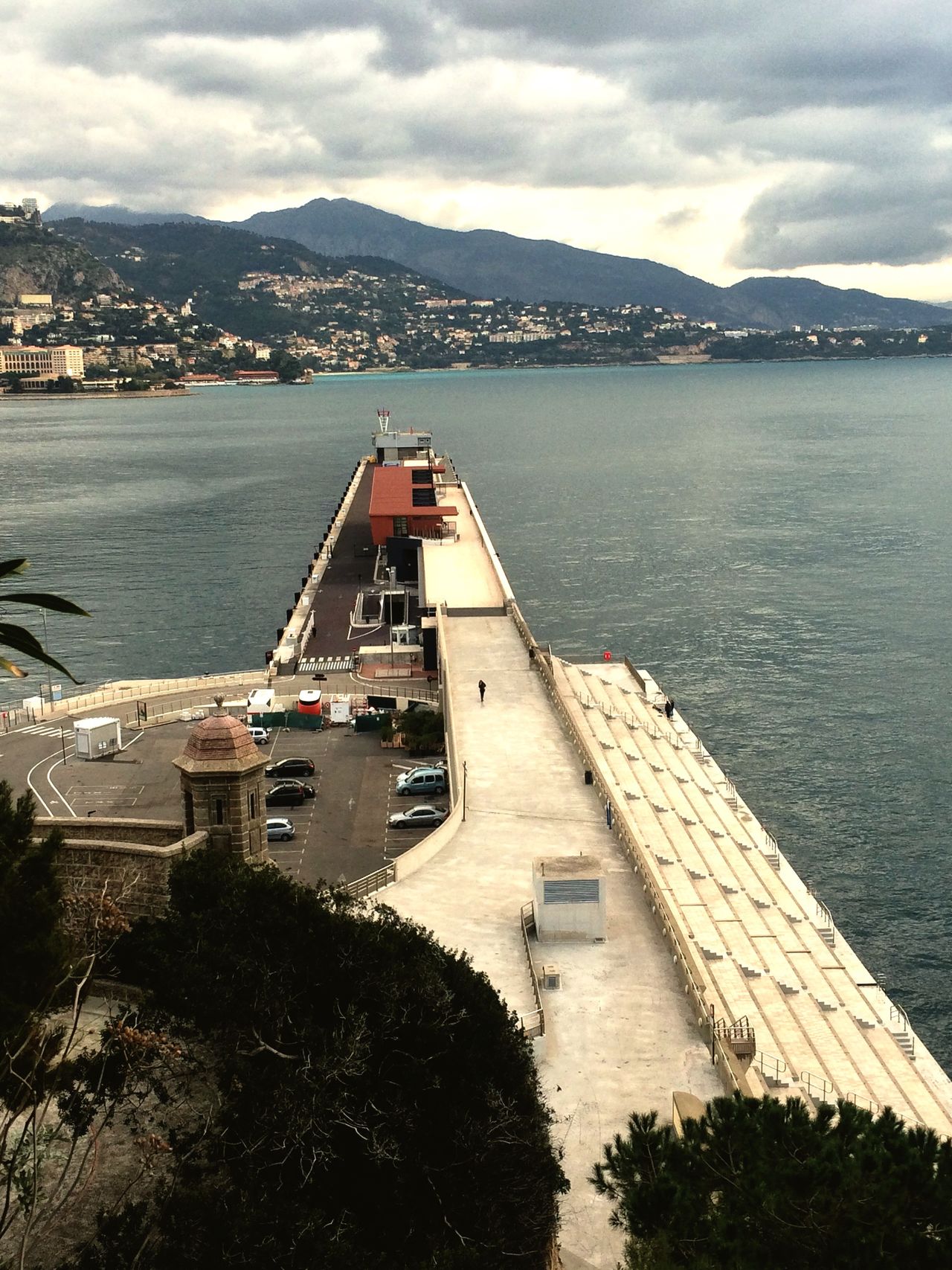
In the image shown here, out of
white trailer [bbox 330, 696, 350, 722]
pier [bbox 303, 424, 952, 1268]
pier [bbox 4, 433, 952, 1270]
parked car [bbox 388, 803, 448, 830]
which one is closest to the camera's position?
pier [bbox 303, 424, 952, 1268]

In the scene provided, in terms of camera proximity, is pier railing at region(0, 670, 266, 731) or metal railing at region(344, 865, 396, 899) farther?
pier railing at region(0, 670, 266, 731)

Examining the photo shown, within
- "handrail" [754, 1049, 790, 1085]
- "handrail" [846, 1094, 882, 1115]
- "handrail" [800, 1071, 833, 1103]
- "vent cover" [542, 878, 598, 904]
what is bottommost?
"handrail" [846, 1094, 882, 1115]

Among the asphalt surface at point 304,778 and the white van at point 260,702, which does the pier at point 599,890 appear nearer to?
the asphalt surface at point 304,778

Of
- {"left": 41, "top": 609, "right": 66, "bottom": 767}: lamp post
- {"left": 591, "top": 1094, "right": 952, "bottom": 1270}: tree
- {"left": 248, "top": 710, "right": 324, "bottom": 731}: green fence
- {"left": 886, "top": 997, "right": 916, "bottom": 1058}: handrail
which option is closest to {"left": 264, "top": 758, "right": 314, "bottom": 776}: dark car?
{"left": 248, "top": 710, "right": 324, "bottom": 731}: green fence

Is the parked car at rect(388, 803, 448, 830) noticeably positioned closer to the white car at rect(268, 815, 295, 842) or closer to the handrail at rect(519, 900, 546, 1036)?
the white car at rect(268, 815, 295, 842)

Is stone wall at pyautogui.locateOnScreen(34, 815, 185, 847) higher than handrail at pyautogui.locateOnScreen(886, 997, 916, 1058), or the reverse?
stone wall at pyautogui.locateOnScreen(34, 815, 185, 847)

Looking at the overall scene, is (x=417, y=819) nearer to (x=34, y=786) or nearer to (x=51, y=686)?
(x=34, y=786)
